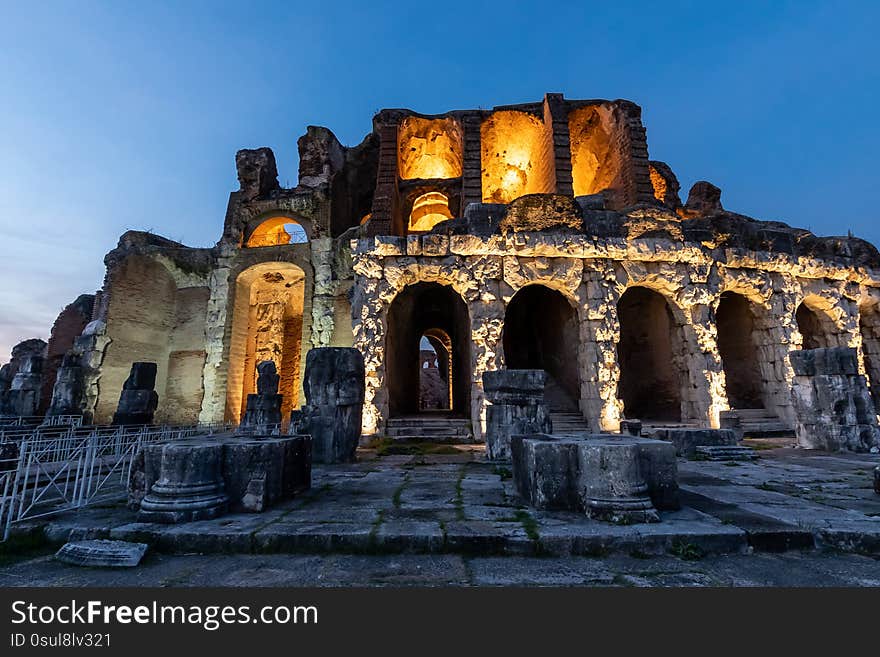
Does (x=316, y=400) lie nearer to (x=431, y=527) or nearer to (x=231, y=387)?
(x=431, y=527)

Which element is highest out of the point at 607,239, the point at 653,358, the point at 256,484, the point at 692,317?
the point at 607,239

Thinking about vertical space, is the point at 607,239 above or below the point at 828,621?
above

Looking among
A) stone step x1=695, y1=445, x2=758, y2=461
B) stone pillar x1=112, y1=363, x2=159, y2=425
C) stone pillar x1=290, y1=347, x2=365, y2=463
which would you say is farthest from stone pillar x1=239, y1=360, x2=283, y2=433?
stone step x1=695, y1=445, x2=758, y2=461

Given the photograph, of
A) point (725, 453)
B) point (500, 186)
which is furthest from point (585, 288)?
point (500, 186)

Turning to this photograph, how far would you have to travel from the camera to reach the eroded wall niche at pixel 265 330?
17078mm

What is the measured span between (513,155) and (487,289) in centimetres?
1055

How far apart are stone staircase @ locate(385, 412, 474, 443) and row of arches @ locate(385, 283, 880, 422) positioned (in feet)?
4.88

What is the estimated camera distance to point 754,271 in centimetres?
1198

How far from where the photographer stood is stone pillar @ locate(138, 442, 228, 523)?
3.40 meters

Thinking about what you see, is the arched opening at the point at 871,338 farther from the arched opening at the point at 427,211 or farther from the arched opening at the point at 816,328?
the arched opening at the point at 427,211

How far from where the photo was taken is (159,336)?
1758 centimetres

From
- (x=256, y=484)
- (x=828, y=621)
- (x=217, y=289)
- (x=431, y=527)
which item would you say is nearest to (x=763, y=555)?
(x=828, y=621)

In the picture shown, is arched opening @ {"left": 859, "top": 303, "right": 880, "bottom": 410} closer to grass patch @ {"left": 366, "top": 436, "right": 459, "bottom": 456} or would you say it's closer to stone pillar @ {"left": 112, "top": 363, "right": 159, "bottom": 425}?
grass patch @ {"left": 366, "top": 436, "right": 459, "bottom": 456}

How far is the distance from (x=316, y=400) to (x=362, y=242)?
530cm
